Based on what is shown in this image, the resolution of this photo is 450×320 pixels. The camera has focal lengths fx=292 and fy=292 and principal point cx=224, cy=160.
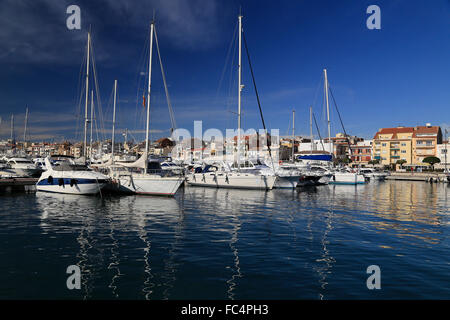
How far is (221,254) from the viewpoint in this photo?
1049 centimetres

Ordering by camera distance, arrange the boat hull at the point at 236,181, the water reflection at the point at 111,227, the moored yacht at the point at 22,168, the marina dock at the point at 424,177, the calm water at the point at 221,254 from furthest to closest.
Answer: the marina dock at the point at 424,177 → the moored yacht at the point at 22,168 → the boat hull at the point at 236,181 → the water reflection at the point at 111,227 → the calm water at the point at 221,254

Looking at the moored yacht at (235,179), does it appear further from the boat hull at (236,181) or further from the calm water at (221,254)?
the calm water at (221,254)

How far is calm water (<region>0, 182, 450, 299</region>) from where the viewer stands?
7.53 meters

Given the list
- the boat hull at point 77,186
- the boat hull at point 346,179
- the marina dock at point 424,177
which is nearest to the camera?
the boat hull at point 77,186

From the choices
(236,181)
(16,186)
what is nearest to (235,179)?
(236,181)

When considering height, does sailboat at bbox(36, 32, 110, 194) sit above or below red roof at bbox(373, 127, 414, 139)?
below

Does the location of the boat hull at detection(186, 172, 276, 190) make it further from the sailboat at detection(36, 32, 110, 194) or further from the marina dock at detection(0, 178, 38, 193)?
the marina dock at detection(0, 178, 38, 193)

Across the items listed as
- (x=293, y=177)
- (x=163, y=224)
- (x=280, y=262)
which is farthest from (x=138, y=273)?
(x=293, y=177)

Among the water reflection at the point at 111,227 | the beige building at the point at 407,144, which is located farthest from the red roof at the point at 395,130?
the water reflection at the point at 111,227

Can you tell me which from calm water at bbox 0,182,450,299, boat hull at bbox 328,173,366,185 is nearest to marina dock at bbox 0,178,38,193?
calm water at bbox 0,182,450,299

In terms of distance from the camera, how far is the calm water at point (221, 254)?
7.53m

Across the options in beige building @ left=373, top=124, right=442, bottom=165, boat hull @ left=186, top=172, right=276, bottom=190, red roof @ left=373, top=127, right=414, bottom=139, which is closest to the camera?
boat hull @ left=186, top=172, right=276, bottom=190
